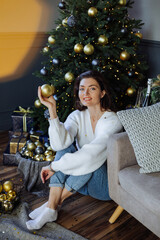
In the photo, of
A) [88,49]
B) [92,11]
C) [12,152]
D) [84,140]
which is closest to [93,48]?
[88,49]

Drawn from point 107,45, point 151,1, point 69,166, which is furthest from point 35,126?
point 151,1

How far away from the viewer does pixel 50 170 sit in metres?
1.88

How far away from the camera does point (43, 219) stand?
5.90 ft

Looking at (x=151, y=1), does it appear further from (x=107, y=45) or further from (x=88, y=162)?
(x=88, y=162)

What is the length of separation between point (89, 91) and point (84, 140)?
373mm

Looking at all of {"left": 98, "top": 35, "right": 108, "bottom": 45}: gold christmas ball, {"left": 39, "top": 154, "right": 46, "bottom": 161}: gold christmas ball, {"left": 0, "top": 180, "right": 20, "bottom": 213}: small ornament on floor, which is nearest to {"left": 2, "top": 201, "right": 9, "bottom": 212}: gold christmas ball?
{"left": 0, "top": 180, "right": 20, "bottom": 213}: small ornament on floor

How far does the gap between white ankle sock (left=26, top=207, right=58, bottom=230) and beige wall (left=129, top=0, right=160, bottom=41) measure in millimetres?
2380

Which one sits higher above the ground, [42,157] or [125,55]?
[125,55]

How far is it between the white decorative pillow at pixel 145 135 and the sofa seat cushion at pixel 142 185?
5 centimetres

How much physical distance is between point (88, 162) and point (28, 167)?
0.68 m

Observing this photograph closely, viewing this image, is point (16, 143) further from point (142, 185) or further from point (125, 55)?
point (142, 185)

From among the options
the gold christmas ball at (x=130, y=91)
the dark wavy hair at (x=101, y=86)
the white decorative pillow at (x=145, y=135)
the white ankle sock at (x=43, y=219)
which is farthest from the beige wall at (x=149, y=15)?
the white ankle sock at (x=43, y=219)

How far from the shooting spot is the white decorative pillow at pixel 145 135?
1643 millimetres

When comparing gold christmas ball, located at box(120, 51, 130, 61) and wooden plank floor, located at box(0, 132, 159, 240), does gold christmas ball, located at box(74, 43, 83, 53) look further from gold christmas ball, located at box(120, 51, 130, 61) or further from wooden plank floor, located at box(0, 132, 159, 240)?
wooden plank floor, located at box(0, 132, 159, 240)
